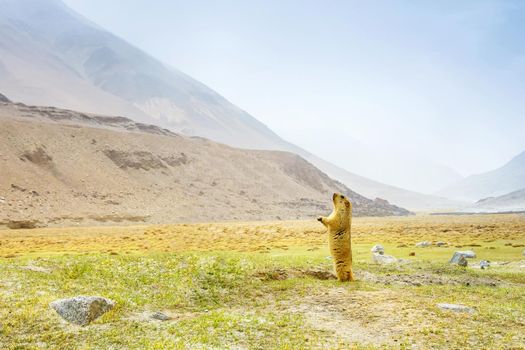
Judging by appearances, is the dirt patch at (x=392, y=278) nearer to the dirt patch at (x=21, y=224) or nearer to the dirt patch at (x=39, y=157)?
the dirt patch at (x=21, y=224)

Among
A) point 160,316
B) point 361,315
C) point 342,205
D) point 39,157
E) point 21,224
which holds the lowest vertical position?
point 21,224

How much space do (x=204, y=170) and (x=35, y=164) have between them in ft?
149

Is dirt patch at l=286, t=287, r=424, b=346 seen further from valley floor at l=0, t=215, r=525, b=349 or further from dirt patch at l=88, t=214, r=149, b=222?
dirt patch at l=88, t=214, r=149, b=222

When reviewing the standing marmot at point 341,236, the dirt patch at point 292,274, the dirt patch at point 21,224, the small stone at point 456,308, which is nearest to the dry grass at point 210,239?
the dirt patch at point 21,224

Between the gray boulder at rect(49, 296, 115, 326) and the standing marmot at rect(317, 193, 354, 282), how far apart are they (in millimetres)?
9926

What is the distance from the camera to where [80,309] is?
13727 millimetres

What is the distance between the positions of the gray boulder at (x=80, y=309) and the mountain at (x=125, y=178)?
5894cm

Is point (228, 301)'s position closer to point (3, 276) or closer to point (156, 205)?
point (3, 276)

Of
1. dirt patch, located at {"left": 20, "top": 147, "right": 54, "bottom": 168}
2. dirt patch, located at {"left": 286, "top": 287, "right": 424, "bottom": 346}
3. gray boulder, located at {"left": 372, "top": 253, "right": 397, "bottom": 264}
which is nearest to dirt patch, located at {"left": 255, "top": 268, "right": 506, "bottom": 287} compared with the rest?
dirt patch, located at {"left": 286, "top": 287, "right": 424, "bottom": 346}

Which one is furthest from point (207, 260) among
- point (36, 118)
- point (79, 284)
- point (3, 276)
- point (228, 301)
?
point (36, 118)

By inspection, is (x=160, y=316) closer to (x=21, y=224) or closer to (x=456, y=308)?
(x=456, y=308)

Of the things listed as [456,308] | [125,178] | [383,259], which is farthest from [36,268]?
[125,178]

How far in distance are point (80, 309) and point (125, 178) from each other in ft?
290

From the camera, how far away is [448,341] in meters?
12.3
